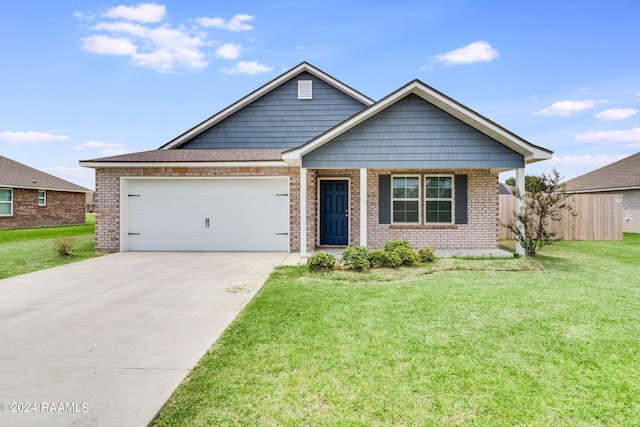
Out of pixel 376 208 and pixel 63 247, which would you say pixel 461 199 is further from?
pixel 63 247

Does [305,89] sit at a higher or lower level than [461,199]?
higher

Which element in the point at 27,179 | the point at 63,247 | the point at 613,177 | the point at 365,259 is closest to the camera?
the point at 365,259

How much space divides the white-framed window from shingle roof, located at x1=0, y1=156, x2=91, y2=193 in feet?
2.06

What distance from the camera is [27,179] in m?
22.5

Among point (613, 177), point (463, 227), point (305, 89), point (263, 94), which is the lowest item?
point (463, 227)

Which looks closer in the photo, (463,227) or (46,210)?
Result: (463,227)

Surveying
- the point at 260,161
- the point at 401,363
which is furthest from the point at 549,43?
the point at 401,363


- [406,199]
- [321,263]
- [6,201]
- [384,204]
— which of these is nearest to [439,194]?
[406,199]

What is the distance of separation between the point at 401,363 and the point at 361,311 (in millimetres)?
1652

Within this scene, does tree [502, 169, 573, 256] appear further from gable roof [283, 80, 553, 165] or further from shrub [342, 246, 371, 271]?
shrub [342, 246, 371, 271]

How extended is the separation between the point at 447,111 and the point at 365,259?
16.1ft

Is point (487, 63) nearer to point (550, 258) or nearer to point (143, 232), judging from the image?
point (550, 258)

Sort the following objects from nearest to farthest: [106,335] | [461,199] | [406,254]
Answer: [106,335] < [406,254] < [461,199]

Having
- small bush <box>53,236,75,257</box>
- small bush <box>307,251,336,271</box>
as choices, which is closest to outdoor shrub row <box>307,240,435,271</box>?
small bush <box>307,251,336,271</box>
